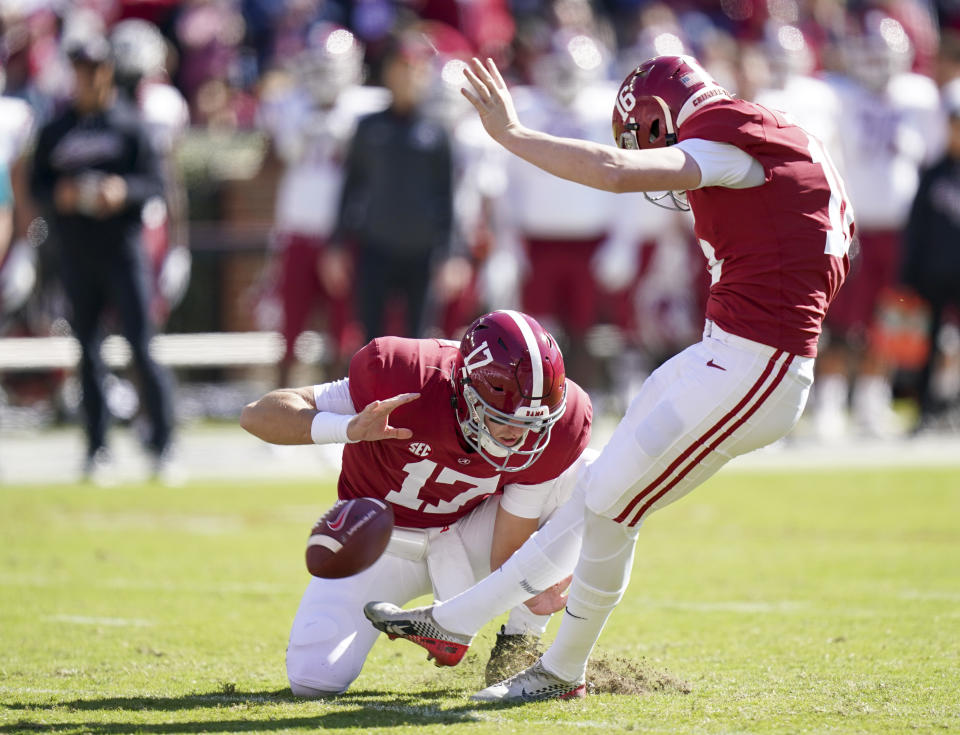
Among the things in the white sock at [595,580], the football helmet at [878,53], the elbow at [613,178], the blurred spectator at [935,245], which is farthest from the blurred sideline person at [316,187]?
the elbow at [613,178]

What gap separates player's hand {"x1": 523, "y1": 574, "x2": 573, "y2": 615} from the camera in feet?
14.6

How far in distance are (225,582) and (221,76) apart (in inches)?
315

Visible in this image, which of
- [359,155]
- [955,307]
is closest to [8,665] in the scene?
[359,155]

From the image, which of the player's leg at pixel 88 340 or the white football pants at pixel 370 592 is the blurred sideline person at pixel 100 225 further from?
the white football pants at pixel 370 592

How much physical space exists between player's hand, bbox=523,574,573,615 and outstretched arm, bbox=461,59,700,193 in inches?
51.7

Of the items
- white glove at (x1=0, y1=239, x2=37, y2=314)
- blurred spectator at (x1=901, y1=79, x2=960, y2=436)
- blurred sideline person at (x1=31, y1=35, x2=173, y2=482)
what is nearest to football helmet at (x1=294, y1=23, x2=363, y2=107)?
blurred sideline person at (x1=31, y1=35, x2=173, y2=482)

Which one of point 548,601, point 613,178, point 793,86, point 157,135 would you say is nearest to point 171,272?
point 157,135

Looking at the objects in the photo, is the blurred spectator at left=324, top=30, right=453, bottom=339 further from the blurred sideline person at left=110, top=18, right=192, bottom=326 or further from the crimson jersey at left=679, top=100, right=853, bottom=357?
the crimson jersey at left=679, top=100, right=853, bottom=357

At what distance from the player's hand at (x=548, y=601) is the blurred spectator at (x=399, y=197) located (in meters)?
5.07

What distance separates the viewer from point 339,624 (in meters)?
4.39

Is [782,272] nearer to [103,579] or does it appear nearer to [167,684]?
[167,684]

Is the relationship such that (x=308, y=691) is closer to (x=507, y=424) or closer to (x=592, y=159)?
(x=507, y=424)

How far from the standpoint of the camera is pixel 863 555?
21.5 ft

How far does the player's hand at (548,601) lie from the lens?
4449 millimetres
